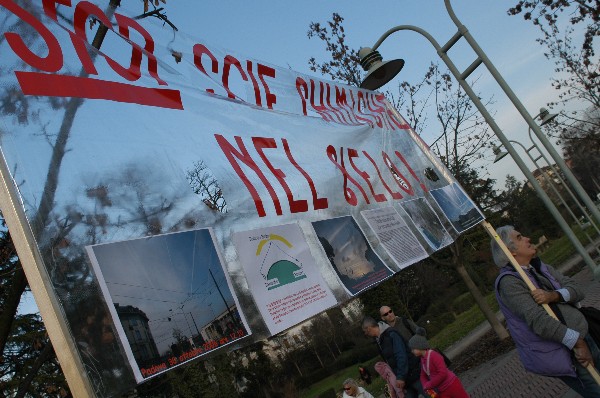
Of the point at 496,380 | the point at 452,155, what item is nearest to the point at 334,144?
the point at 496,380

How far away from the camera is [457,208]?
493 centimetres

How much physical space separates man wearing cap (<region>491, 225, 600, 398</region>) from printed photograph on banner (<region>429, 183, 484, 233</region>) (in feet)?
3.60

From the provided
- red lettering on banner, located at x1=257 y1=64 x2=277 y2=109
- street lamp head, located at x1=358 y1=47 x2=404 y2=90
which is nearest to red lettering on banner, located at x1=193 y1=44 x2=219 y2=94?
red lettering on banner, located at x1=257 y1=64 x2=277 y2=109

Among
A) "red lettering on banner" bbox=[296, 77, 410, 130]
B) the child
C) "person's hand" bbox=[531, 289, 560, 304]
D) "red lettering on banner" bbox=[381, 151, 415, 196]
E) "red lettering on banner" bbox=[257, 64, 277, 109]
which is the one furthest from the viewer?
the child

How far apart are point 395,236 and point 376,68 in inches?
124

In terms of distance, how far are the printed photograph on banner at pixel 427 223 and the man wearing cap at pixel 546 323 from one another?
2.41 feet

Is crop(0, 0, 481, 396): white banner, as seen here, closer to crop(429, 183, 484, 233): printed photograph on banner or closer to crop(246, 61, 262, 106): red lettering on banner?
crop(246, 61, 262, 106): red lettering on banner

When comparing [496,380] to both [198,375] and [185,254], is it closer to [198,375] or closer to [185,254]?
[185,254]

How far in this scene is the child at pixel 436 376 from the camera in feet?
17.3

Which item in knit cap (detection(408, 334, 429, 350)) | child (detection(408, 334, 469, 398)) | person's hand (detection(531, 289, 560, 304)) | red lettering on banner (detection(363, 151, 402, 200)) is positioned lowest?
child (detection(408, 334, 469, 398))

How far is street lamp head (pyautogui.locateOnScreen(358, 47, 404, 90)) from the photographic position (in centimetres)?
643

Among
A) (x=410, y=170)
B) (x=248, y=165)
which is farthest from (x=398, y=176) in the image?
(x=248, y=165)

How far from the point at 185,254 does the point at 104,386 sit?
0.68 meters

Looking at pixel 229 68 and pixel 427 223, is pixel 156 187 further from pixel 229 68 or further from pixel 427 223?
pixel 427 223
